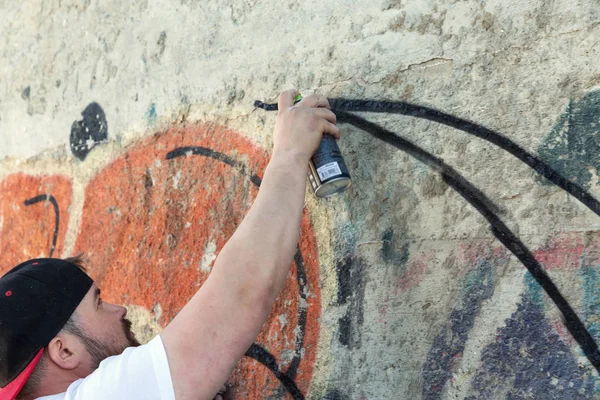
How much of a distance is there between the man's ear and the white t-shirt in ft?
0.69

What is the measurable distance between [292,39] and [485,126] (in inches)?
25.2

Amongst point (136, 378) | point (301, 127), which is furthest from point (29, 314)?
point (301, 127)

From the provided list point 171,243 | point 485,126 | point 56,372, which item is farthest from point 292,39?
point 56,372

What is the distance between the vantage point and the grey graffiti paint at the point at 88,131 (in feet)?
7.41

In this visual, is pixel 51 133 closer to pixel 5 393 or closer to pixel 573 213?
pixel 5 393

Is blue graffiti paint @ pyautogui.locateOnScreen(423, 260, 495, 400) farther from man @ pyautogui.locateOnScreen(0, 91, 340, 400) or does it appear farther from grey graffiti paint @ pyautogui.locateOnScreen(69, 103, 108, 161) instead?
grey graffiti paint @ pyautogui.locateOnScreen(69, 103, 108, 161)

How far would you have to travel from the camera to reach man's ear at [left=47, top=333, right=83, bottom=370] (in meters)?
1.36

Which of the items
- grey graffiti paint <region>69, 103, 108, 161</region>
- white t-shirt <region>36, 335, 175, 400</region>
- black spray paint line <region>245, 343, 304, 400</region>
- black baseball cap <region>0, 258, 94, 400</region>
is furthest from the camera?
grey graffiti paint <region>69, 103, 108, 161</region>

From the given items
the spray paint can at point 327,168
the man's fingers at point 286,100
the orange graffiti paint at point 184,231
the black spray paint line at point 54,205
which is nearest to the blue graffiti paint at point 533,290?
the spray paint can at point 327,168

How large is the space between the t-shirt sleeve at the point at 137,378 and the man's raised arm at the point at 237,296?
0.02 metres

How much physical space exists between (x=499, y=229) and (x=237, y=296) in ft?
1.98

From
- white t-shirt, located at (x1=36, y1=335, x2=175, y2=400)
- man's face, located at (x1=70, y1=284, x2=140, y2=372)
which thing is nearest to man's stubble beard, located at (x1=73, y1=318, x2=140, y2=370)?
man's face, located at (x1=70, y1=284, x2=140, y2=372)

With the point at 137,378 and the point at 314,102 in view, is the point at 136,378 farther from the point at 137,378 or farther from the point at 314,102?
the point at 314,102

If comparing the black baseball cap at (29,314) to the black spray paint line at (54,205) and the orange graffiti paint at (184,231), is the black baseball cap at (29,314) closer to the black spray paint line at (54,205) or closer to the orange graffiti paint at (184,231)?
the orange graffiti paint at (184,231)
